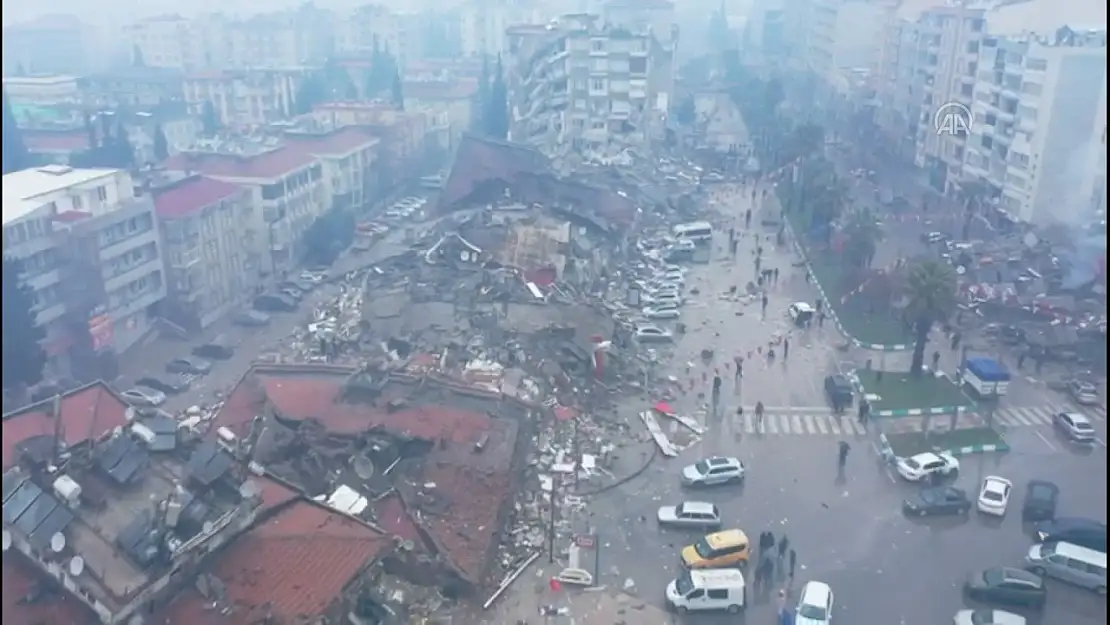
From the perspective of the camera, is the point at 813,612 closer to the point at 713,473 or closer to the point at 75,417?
the point at 713,473

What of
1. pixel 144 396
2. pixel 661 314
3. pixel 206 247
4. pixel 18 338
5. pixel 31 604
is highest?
pixel 206 247

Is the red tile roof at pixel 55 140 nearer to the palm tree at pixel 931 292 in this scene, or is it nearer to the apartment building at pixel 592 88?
the apartment building at pixel 592 88

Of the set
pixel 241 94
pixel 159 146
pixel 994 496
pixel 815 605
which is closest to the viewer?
pixel 815 605

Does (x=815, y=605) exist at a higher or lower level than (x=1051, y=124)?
lower

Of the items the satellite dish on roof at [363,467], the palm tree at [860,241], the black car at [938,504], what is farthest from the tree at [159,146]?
the black car at [938,504]

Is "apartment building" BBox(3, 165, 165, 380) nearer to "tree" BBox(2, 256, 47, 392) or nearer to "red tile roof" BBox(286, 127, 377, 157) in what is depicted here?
"tree" BBox(2, 256, 47, 392)

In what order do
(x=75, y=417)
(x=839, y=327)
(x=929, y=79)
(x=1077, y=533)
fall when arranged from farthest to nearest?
(x=929, y=79), (x=839, y=327), (x=1077, y=533), (x=75, y=417)

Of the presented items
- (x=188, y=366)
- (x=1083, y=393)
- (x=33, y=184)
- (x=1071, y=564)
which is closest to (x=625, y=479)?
(x=1071, y=564)

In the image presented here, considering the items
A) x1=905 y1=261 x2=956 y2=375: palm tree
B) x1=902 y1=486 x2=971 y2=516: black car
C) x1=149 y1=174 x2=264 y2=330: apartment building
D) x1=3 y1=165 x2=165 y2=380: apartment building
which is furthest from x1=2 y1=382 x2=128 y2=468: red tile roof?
x1=905 y1=261 x2=956 y2=375: palm tree
